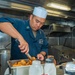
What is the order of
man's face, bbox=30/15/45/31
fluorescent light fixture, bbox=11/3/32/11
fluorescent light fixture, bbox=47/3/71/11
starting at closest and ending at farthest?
1. man's face, bbox=30/15/45/31
2. fluorescent light fixture, bbox=11/3/32/11
3. fluorescent light fixture, bbox=47/3/71/11

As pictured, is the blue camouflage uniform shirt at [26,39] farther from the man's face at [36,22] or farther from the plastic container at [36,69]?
the plastic container at [36,69]

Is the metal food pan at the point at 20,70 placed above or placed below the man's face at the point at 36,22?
below

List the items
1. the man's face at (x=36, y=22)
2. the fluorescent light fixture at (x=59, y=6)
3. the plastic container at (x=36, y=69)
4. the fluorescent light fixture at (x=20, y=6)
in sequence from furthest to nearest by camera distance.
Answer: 1. the fluorescent light fixture at (x=59, y=6)
2. the fluorescent light fixture at (x=20, y=6)
3. the man's face at (x=36, y=22)
4. the plastic container at (x=36, y=69)

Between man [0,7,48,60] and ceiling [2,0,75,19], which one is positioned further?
ceiling [2,0,75,19]

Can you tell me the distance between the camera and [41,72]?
87cm

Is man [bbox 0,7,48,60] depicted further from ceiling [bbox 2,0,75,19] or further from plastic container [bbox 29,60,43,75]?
ceiling [bbox 2,0,75,19]

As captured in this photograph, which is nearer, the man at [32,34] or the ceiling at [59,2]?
the man at [32,34]

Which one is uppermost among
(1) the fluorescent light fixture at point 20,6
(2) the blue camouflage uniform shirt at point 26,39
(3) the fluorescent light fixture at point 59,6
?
(3) the fluorescent light fixture at point 59,6

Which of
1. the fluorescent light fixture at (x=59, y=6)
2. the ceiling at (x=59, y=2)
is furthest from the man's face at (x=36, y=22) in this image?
the fluorescent light fixture at (x=59, y=6)

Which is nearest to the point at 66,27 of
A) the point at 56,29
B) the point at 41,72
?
the point at 56,29

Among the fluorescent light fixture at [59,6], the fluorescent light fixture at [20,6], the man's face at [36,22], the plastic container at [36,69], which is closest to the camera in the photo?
the plastic container at [36,69]

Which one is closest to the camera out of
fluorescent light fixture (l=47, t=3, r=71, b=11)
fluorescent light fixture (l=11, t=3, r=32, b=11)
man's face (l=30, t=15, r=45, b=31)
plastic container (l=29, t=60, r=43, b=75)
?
plastic container (l=29, t=60, r=43, b=75)

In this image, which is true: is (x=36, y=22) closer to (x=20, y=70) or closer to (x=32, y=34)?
(x=32, y=34)

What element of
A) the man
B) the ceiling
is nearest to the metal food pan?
the man
